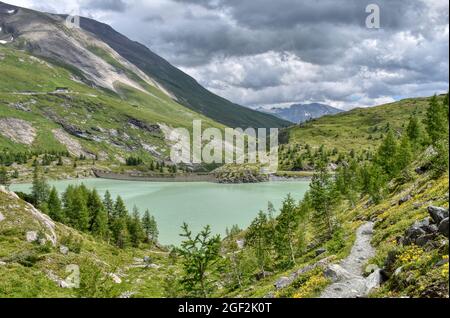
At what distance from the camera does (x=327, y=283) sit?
22.8 m

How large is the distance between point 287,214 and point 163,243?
60042mm

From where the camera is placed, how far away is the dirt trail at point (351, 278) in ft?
67.4

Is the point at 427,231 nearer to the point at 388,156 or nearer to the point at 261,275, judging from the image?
the point at 261,275

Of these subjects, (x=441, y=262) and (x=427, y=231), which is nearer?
(x=441, y=262)

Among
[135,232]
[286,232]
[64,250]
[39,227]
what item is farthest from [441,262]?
[135,232]

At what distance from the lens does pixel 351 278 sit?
23.3m

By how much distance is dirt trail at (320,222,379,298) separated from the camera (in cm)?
2054

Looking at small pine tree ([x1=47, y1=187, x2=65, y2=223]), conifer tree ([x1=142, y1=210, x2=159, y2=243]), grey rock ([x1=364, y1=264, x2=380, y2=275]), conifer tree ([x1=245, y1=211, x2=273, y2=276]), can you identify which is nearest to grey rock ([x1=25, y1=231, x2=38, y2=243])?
conifer tree ([x1=245, y1=211, x2=273, y2=276])

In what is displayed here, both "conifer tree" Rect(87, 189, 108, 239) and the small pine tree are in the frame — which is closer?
the small pine tree

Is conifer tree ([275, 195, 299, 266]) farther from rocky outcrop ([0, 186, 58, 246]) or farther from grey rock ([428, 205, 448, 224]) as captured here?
grey rock ([428, 205, 448, 224])

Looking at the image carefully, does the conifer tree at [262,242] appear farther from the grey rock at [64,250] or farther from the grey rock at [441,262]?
the grey rock at [441,262]

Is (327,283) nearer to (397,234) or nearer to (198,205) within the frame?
(397,234)

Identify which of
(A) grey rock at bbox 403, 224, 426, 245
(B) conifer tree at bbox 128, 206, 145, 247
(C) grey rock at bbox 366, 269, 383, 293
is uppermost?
(A) grey rock at bbox 403, 224, 426, 245

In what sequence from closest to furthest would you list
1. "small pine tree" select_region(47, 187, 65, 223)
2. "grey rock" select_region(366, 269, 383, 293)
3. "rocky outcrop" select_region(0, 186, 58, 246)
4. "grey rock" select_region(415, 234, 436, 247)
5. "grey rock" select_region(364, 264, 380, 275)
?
"grey rock" select_region(366, 269, 383, 293) → "grey rock" select_region(415, 234, 436, 247) → "grey rock" select_region(364, 264, 380, 275) → "rocky outcrop" select_region(0, 186, 58, 246) → "small pine tree" select_region(47, 187, 65, 223)
